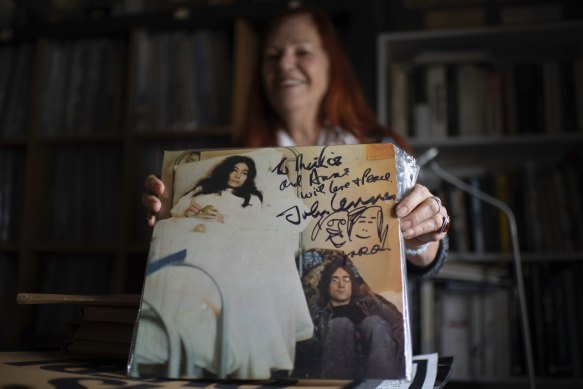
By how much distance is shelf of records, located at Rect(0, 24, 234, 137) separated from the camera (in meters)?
1.81

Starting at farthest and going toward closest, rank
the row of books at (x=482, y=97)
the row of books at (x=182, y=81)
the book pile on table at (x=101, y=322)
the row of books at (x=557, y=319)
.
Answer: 1. the row of books at (x=182, y=81)
2. the row of books at (x=482, y=97)
3. the row of books at (x=557, y=319)
4. the book pile on table at (x=101, y=322)

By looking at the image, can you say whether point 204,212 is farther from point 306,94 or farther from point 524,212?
point 524,212

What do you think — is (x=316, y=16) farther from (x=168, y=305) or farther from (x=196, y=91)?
(x=168, y=305)

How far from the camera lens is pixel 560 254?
1.59 metres

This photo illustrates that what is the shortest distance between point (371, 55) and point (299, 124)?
614 millimetres

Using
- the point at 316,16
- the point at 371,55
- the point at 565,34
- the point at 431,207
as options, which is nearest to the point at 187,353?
the point at 431,207

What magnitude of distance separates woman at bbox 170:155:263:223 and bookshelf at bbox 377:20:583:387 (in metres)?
1.15

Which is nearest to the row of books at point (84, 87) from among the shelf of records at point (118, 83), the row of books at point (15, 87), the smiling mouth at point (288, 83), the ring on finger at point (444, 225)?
the shelf of records at point (118, 83)

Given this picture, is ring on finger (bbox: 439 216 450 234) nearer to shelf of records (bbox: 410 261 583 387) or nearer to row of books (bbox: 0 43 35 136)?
shelf of records (bbox: 410 261 583 387)

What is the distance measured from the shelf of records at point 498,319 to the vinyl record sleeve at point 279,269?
1101 millimetres

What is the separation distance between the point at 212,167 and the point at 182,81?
4.34 feet

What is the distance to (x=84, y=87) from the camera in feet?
6.28

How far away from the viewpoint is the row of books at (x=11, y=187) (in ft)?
6.29

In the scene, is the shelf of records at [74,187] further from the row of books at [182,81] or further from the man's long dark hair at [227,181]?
the man's long dark hair at [227,181]
